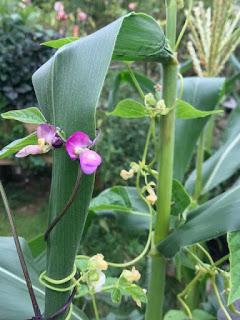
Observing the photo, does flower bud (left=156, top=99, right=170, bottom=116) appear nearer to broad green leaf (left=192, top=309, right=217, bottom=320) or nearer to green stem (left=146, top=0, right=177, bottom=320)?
green stem (left=146, top=0, right=177, bottom=320)

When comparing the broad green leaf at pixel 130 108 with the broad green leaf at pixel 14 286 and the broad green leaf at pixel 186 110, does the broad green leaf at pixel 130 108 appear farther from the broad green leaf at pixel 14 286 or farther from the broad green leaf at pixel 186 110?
the broad green leaf at pixel 14 286

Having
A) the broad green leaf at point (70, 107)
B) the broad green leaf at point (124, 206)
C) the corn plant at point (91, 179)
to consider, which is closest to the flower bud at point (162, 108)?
the corn plant at point (91, 179)

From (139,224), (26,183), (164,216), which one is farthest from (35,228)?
(164,216)

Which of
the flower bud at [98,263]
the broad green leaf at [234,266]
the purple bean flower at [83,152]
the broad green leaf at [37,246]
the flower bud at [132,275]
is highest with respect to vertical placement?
the purple bean flower at [83,152]

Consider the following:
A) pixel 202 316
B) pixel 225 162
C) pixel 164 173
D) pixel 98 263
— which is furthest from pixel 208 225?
pixel 202 316

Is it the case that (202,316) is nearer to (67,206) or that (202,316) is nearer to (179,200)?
(179,200)

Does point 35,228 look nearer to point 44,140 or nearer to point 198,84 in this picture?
point 198,84

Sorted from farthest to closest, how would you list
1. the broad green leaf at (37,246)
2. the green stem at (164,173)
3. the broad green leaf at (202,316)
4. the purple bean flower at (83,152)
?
the broad green leaf at (202,316), the broad green leaf at (37,246), the green stem at (164,173), the purple bean flower at (83,152)
